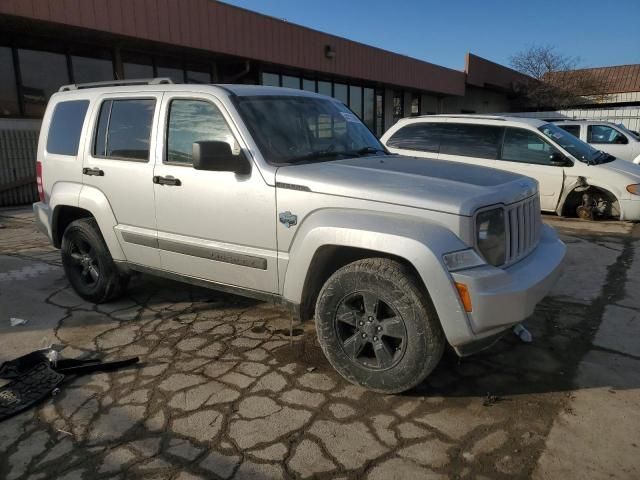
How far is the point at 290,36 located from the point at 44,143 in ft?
37.3

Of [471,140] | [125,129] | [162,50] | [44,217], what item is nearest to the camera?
[125,129]

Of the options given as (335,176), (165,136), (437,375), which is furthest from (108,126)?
(437,375)

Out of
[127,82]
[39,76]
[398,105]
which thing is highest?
[398,105]

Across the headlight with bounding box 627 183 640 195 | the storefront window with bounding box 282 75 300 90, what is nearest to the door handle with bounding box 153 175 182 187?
the headlight with bounding box 627 183 640 195

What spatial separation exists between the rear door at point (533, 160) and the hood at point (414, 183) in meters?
4.89

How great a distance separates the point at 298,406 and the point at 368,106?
19502 mm

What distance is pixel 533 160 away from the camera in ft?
26.2

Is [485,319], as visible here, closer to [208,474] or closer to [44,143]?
[208,474]

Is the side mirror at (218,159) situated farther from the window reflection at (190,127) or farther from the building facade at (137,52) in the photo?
the building facade at (137,52)

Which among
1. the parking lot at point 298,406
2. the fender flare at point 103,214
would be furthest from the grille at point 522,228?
the fender flare at point 103,214

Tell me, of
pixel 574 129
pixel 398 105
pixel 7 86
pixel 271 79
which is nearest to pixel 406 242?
pixel 574 129

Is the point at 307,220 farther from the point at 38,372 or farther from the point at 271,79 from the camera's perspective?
the point at 271,79

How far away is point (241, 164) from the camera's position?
332cm

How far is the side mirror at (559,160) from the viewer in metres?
7.77
